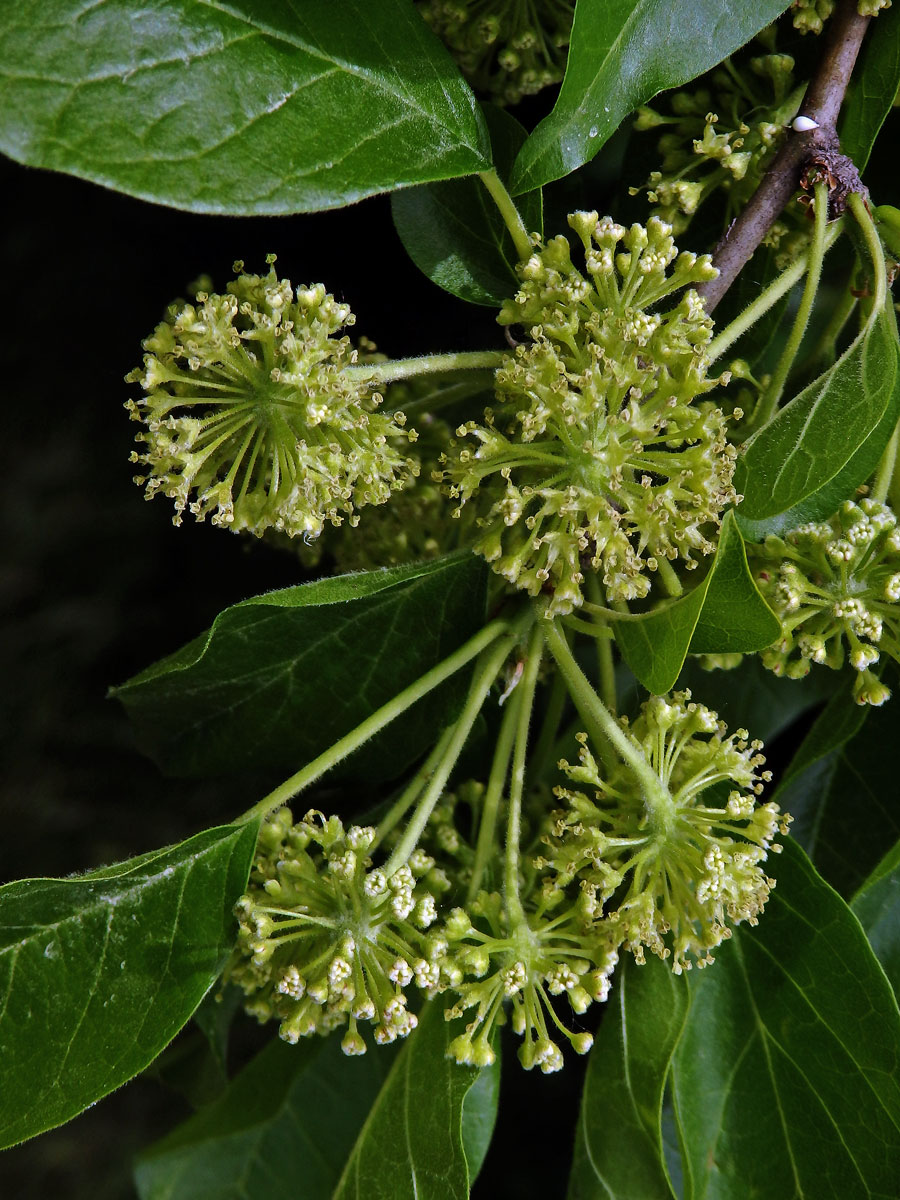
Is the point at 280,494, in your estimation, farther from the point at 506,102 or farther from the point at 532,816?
the point at 506,102

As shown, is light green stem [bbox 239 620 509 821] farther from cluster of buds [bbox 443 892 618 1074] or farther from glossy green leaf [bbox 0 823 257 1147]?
cluster of buds [bbox 443 892 618 1074]

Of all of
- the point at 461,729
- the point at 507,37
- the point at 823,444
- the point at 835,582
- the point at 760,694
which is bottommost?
the point at 760,694

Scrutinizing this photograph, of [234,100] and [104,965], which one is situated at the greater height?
[234,100]

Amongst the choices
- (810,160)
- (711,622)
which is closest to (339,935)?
(711,622)

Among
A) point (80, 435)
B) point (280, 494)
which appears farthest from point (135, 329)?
point (280, 494)

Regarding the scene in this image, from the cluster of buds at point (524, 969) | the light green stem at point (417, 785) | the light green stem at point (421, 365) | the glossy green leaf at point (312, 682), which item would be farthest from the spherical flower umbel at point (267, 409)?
the cluster of buds at point (524, 969)

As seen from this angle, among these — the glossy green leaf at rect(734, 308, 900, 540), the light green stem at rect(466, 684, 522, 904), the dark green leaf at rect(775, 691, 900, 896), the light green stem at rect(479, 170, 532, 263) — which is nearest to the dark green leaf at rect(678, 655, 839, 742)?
the dark green leaf at rect(775, 691, 900, 896)

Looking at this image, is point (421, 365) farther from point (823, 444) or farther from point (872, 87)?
point (872, 87)

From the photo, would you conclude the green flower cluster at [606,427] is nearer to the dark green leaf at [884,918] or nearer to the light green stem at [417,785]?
the light green stem at [417,785]
